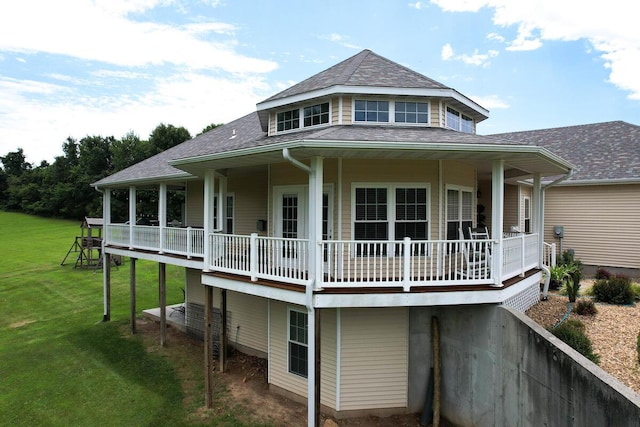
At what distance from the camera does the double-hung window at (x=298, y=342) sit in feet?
29.4

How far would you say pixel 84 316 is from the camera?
16562mm

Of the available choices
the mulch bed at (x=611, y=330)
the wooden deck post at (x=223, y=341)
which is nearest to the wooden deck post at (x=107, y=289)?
the wooden deck post at (x=223, y=341)

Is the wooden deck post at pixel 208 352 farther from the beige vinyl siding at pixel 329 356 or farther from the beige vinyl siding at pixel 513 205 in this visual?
the beige vinyl siding at pixel 513 205

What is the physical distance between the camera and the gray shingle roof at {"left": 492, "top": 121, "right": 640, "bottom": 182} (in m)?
14.2

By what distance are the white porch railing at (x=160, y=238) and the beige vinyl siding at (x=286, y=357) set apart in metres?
3.10

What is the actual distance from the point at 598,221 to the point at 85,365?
19.8m

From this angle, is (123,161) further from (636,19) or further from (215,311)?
(636,19)

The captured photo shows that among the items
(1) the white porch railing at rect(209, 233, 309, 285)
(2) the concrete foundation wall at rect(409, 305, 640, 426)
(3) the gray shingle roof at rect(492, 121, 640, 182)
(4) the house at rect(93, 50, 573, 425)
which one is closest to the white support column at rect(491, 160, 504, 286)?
(4) the house at rect(93, 50, 573, 425)

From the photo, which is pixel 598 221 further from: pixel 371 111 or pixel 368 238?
pixel 368 238

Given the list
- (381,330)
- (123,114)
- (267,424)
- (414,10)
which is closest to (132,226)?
(267,424)

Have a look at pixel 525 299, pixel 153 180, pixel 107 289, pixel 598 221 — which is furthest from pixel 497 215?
pixel 107 289

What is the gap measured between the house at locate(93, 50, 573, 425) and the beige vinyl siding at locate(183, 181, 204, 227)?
9.14ft

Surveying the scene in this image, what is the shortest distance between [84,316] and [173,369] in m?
8.59

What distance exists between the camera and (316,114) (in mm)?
9656
